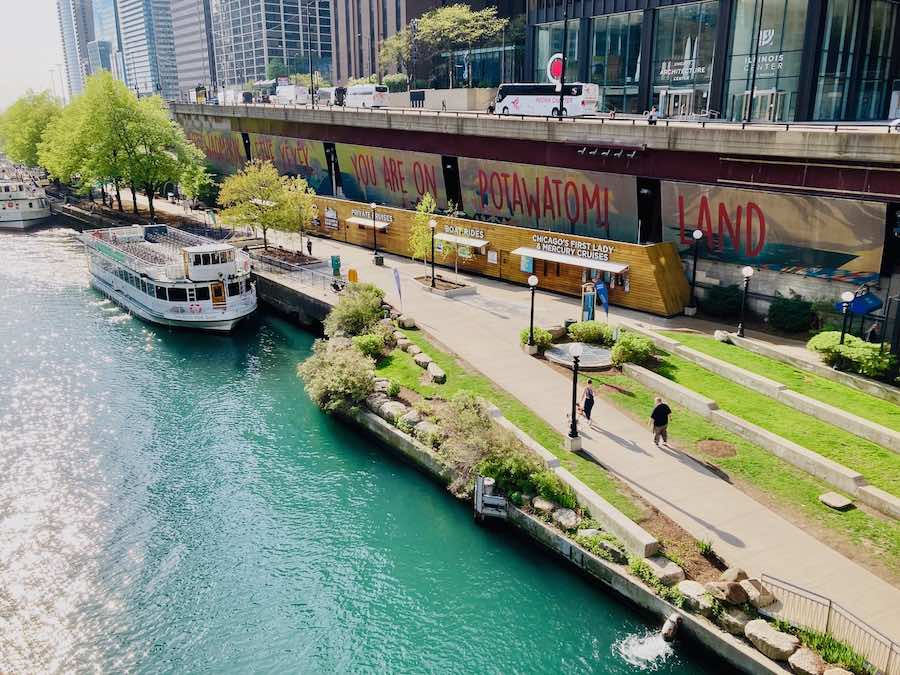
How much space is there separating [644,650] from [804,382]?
14498 millimetres

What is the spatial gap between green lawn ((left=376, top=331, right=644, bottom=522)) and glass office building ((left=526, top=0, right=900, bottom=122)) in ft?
80.2

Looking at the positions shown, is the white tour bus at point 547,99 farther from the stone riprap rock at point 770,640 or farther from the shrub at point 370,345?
the stone riprap rock at point 770,640

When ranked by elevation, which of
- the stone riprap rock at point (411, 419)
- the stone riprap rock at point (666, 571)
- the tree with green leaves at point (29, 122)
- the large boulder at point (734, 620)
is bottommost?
the large boulder at point (734, 620)

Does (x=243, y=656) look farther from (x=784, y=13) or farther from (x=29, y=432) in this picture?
(x=784, y=13)

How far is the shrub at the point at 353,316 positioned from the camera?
1384 inches

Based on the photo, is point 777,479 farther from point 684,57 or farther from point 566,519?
point 684,57

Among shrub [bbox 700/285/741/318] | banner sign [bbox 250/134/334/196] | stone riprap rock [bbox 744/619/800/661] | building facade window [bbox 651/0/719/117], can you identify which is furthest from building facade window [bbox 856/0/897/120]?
stone riprap rock [bbox 744/619/800/661]

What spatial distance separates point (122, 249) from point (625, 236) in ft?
113

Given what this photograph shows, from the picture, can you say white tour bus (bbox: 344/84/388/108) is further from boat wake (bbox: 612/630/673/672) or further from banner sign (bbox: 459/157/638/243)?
boat wake (bbox: 612/630/673/672)

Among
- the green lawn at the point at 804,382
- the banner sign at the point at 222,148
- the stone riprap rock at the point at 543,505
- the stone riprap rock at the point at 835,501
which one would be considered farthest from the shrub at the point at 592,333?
the banner sign at the point at 222,148

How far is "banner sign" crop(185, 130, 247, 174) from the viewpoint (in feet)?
261

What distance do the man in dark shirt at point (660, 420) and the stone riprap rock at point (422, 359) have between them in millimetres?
10537

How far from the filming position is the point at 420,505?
944 inches

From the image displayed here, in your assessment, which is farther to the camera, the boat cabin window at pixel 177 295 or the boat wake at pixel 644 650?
the boat cabin window at pixel 177 295
